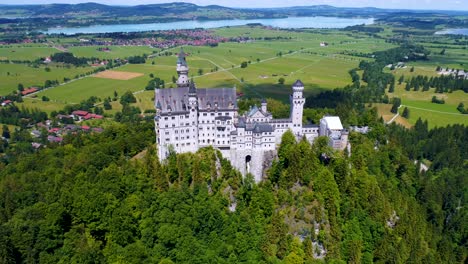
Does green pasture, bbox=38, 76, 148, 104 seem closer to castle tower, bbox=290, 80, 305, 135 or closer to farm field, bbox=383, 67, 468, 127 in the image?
castle tower, bbox=290, 80, 305, 135

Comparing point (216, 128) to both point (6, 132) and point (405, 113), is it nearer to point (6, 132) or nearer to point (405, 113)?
point (6, 132)

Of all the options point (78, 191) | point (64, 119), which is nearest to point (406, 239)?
point (78, 191)

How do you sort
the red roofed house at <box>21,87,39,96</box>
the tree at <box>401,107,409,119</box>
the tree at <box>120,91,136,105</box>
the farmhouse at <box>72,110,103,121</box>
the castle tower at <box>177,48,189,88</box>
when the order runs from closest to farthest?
the castle tower at <box>177,48,189,88</box> → the farmhouse at <box>72,110,103,121</box> → the tree at <box>401,107,409,119</box> → the tree at <box>120,91,136,105</box> → the red roofed house at <box>21,87,39,96</box>

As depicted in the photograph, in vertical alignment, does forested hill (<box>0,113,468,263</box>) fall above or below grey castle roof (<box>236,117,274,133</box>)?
below

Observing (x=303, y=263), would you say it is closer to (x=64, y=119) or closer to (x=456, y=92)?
(x=64, y=119)

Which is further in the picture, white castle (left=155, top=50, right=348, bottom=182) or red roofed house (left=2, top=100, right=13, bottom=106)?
red roofed house (left=2, top=100, right=13, bottom=106)

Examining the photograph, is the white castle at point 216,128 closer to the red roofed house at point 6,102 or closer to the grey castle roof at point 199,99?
the grey castle roof at point 199,99

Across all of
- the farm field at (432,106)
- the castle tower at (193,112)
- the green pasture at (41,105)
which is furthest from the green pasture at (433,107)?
the green pasture at (41,105)

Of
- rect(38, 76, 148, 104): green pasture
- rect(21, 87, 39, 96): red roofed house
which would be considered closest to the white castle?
rect(38, 76, 148, 104): green pasture
